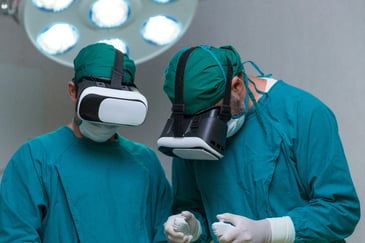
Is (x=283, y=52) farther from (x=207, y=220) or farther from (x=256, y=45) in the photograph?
(x=207, y=220)

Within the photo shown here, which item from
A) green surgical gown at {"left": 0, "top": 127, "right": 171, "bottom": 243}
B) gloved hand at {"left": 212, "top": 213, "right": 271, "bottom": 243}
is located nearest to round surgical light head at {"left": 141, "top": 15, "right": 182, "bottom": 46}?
green surgical gown at {"left": 0, "top": 127, "right": 171, "bottom": 243}

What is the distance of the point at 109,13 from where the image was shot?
214cm

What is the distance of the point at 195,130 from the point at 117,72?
0.38 m

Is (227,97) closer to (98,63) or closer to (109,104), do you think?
(109,104)

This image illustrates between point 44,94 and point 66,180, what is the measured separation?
120 cm

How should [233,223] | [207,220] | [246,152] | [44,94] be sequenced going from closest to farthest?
[233,223] < [246,152] < [207,220] < [44,94]

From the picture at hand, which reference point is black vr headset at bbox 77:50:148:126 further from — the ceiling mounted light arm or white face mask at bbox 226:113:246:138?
the ceiling mounted light arm

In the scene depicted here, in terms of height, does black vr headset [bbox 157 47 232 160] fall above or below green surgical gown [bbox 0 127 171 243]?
above

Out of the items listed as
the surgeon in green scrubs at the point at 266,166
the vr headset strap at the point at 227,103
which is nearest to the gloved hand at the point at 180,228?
the surgeon in green scrubs at the point at 266,166

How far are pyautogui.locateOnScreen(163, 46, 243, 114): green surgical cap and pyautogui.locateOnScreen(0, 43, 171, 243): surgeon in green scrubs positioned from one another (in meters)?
0.20

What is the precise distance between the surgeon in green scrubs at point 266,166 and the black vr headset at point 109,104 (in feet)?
0.38

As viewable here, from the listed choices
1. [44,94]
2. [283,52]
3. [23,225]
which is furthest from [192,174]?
[44,94]

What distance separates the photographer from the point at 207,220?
1906 millimetres

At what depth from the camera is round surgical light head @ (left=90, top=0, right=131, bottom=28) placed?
83.1 inches
